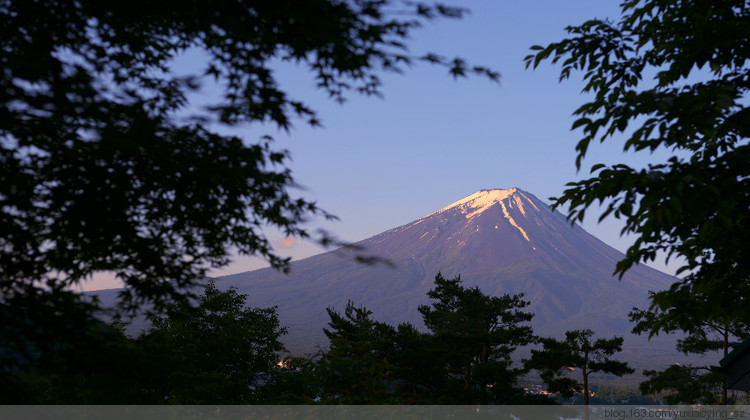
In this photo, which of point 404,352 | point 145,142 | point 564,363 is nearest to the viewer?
point 145,142

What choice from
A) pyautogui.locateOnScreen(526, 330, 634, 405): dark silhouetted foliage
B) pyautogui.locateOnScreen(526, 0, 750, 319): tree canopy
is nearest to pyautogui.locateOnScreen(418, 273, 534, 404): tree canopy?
pyautogui.locateOnScreen(526, 330, 634, 405): dark silhouetted foliage

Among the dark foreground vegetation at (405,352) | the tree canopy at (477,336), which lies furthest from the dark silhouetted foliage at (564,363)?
the tree canopy at (477,336)

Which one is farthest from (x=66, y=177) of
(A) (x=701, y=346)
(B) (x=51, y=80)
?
(A) (x=701, y=346)

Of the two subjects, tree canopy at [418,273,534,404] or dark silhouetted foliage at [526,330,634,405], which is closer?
tree canopy at [418,273,534,404]

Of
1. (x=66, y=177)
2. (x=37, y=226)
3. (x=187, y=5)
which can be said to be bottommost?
(x=37, y=226)

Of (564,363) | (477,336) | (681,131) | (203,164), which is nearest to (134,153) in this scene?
(203,164)

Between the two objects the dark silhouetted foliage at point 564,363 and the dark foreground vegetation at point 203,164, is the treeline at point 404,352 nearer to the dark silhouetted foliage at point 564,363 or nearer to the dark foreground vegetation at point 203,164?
the dark silhouetted foliage at point 564,363

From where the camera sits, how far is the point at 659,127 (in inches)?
204

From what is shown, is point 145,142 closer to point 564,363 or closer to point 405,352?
point 405,352

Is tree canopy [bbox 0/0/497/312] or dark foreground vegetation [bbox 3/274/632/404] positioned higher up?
tree canopy [bbox 0/0/497/312]

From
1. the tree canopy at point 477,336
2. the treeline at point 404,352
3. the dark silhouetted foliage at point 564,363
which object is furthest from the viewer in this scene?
the dark silhouetted foliage at point 564,363

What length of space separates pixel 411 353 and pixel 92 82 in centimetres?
2800

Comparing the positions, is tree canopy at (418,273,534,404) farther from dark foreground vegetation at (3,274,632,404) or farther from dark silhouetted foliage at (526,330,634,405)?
dark silhouetted foliage at (526,330,634,405)

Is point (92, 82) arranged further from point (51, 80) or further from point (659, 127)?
point (659, 127)
